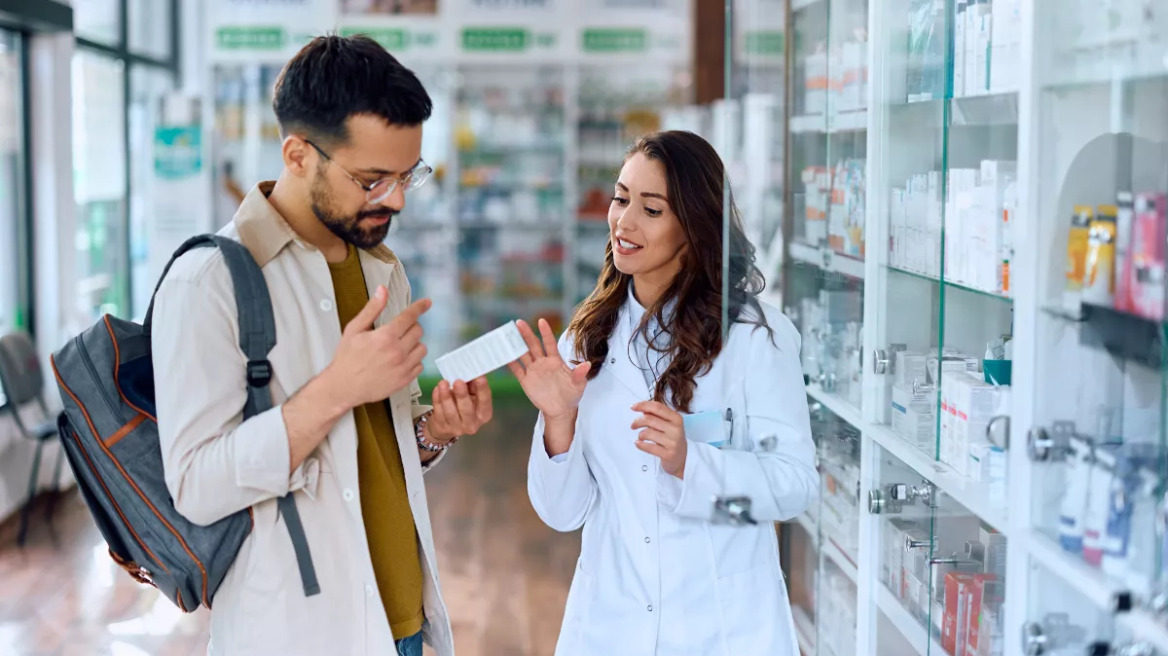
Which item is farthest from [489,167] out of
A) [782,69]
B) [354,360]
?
[354,360]

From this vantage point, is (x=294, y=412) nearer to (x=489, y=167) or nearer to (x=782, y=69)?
(x=782, y=69)

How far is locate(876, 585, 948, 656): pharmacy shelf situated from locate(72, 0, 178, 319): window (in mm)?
5870

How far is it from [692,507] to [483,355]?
0.45m

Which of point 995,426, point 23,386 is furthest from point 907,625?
point 23,386

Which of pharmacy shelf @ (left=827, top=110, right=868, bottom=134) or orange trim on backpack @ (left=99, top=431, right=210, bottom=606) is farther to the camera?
pharmacy shelf @ (left=827, top=110, right=868, bottom=134)

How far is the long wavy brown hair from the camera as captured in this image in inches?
81.9

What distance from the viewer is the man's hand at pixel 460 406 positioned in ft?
6.26

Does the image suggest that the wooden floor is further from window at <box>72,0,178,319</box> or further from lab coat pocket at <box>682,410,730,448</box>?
lab coat pocket at <box>682,410,730,448</box>

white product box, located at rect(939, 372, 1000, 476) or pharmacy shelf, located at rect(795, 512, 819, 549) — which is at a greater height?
white product box, located at rect(939, 372, 1000, 476)

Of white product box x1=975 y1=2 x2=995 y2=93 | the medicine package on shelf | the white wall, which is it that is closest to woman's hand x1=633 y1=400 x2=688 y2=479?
the medicine package on shelf

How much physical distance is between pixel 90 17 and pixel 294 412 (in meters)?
7.66

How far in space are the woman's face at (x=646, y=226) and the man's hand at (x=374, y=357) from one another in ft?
1.82

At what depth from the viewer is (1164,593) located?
1.55 metres

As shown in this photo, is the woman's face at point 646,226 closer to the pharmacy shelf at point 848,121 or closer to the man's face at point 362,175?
the man's face at point 362,175
